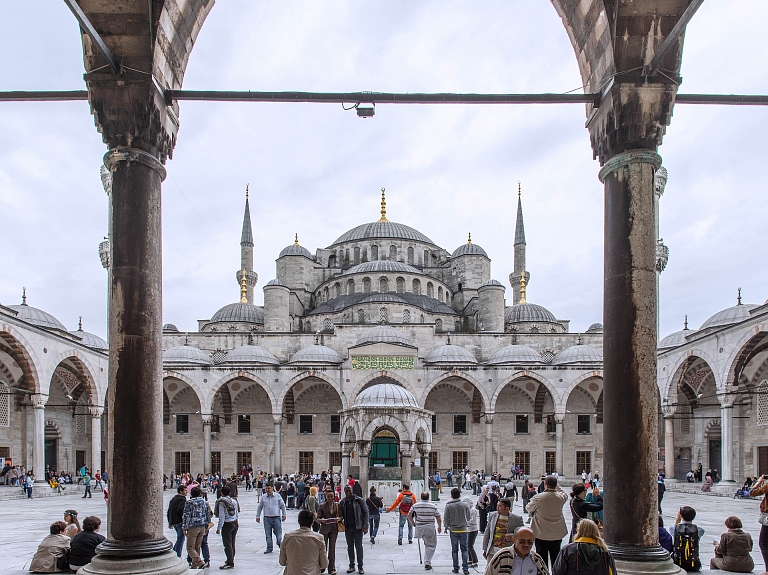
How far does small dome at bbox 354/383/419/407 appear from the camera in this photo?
639 inches

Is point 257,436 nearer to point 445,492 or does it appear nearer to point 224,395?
point 224,395

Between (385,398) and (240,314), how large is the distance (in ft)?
75.1

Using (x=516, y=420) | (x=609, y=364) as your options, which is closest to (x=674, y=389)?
(x=516, y=420)

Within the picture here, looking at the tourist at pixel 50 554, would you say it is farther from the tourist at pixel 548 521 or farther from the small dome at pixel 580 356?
the small dome at pixel 580 356

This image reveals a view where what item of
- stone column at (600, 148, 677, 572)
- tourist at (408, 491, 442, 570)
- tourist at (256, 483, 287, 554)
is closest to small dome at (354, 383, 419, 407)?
tourist at (256, 483, 287, 554)

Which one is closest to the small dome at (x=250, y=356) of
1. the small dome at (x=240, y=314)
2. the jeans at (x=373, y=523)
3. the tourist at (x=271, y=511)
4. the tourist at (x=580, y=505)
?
the small dome at (x=240, y=314)

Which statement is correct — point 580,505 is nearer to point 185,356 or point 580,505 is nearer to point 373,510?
point 373,510

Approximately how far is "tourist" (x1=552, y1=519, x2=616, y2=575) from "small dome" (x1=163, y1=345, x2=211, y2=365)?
2715cm

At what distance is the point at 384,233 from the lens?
137 ft

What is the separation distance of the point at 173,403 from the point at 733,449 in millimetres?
22175

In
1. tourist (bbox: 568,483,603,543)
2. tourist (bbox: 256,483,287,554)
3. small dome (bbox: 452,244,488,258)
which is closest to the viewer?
tourist (bbox: 568,483,603,543)

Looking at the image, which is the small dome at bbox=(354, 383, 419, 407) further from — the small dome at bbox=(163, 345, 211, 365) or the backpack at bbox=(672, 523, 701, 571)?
the small dome at bbox=(163, 345, 211, 365)

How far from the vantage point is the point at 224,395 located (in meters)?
32.3

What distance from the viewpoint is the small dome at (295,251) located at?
41375 mm
